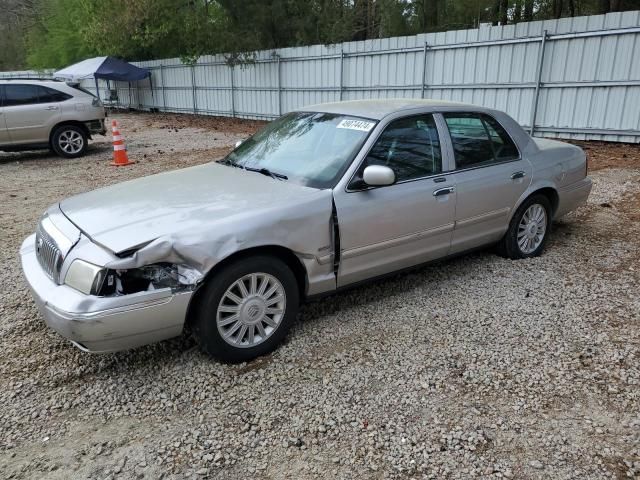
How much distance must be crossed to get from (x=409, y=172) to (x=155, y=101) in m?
25.3

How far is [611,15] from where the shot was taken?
9.97 m

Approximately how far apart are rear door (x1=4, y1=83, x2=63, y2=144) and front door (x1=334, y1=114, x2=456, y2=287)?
9.78m

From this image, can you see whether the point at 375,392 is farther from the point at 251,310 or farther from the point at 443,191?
the point at 443,191

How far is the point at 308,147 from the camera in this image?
4.06m

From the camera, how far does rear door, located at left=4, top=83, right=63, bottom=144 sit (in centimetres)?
1063

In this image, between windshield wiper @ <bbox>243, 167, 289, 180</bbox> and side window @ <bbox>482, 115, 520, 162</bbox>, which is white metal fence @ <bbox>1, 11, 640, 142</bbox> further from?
windshield wiper @ <bbox>243, 167, 289, 180</bbox>

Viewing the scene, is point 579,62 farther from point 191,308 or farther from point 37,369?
point 37,369

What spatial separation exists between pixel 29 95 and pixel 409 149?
32.7ft

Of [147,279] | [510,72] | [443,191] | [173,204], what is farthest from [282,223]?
[510,72]

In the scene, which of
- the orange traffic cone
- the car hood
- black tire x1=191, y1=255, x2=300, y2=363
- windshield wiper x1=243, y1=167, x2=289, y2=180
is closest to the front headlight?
the car hood

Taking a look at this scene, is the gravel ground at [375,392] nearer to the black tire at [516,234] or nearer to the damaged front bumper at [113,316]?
the black tire at [516,234]

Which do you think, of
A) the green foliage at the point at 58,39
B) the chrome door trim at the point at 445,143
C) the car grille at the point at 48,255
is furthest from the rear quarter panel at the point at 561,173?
the green foliage at the point at 58,39

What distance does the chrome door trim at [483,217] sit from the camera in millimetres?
4340

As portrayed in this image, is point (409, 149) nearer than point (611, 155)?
Yes
